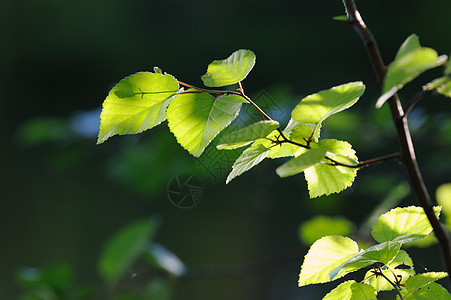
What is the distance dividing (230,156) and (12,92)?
369 centimetres

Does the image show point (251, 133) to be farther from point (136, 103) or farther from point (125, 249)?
point (125, 249)

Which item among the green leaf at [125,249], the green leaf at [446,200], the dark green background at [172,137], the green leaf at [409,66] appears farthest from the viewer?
the dark green background at [172,137]

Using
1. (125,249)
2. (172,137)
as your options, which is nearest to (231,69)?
(125,249)

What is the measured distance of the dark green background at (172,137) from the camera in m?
1.00

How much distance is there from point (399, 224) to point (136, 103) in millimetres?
141

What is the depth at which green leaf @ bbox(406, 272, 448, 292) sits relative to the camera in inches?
8.5

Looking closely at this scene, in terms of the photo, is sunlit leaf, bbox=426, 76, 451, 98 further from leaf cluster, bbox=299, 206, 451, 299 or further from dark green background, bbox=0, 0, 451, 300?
dark green background, bbox=0, 0, 451, 300

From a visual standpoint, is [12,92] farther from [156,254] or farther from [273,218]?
[156,254]

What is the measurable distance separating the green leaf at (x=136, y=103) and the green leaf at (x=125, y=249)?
0.37 m

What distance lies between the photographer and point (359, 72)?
3.09m

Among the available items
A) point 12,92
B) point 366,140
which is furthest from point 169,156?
point 12,92

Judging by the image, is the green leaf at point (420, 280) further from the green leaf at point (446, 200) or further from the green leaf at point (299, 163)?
the green leaf at point (446, 200)

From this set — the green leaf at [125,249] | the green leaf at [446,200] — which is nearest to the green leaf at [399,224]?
the green leaf at [446,200]

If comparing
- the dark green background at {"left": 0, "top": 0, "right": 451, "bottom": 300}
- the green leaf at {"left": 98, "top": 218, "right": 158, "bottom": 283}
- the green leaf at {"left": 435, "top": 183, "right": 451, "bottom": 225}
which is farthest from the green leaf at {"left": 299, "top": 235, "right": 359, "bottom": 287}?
the dark green background at {"left": 0, "top": 0, "right": 451, "bottom": 300}
